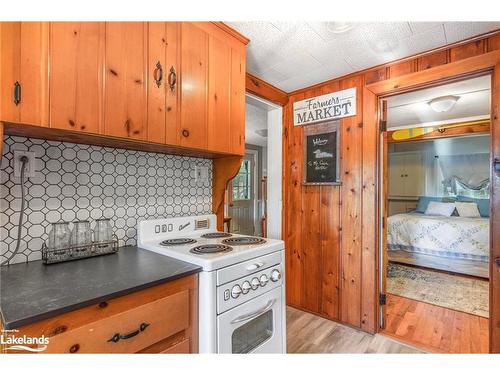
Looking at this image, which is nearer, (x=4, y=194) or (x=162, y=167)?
(x=4, y=194)

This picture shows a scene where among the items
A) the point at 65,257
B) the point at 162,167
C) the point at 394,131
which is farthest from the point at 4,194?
the point at 394,131

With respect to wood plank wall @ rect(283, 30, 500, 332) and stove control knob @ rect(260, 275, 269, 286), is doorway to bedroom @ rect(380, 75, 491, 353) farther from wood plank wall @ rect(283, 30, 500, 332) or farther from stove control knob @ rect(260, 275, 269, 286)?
stove control knob @ rect(260, 275, 269, 286)

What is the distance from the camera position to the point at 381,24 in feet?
5.15

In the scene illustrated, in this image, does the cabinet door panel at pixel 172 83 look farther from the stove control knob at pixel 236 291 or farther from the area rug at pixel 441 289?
the area rug at pixel 441 289

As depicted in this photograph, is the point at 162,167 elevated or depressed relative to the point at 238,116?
depressed

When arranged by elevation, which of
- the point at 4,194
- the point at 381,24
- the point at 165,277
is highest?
the point at 381,24

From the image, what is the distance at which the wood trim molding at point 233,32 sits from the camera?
5.12 feet

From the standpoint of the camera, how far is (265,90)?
242cm

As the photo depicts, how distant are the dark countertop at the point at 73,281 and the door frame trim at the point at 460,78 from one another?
176 centimetres

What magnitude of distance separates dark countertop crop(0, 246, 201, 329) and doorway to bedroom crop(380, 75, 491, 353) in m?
1.88
